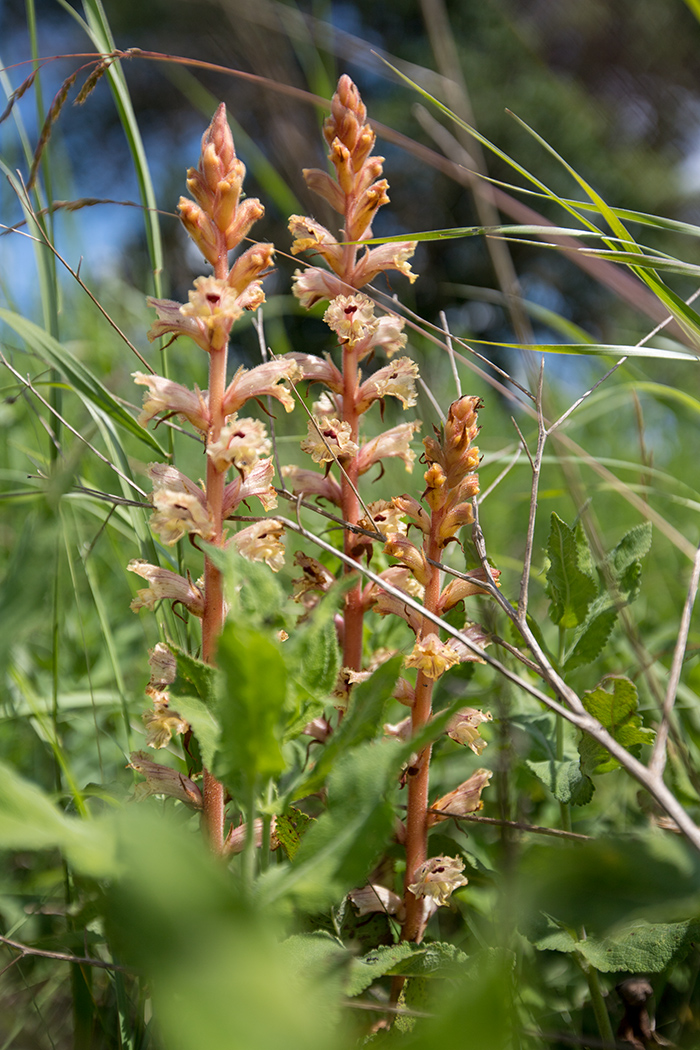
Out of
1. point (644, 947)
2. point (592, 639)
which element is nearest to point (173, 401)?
point (592, 639)

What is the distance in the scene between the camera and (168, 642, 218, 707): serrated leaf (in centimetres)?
56

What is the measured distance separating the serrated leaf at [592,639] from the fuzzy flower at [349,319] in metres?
0.41

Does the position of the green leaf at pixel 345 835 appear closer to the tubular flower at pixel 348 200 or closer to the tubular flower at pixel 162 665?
the tubular flower at pixel 162 665

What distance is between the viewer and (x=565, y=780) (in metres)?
0.83

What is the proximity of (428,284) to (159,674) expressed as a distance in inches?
388

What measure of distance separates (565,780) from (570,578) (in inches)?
8.6


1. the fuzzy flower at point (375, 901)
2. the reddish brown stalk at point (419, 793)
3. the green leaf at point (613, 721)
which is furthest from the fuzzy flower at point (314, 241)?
the fuzzy flower at point (375, 901)

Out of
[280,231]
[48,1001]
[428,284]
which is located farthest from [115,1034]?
[280,231]

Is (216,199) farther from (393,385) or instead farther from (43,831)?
(43,831)

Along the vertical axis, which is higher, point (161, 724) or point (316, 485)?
point (316, 485)

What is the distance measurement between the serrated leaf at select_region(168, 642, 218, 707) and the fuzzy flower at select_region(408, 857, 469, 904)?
30cm


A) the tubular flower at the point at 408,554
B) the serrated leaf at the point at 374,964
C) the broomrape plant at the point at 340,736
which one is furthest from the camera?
the tubular flower at the point at 408,554

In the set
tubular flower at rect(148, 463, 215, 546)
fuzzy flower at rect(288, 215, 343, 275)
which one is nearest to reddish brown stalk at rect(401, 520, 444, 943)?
tubular flower at rect(148, 463, 215, 546)

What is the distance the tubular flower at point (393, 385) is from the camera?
2.88ft
